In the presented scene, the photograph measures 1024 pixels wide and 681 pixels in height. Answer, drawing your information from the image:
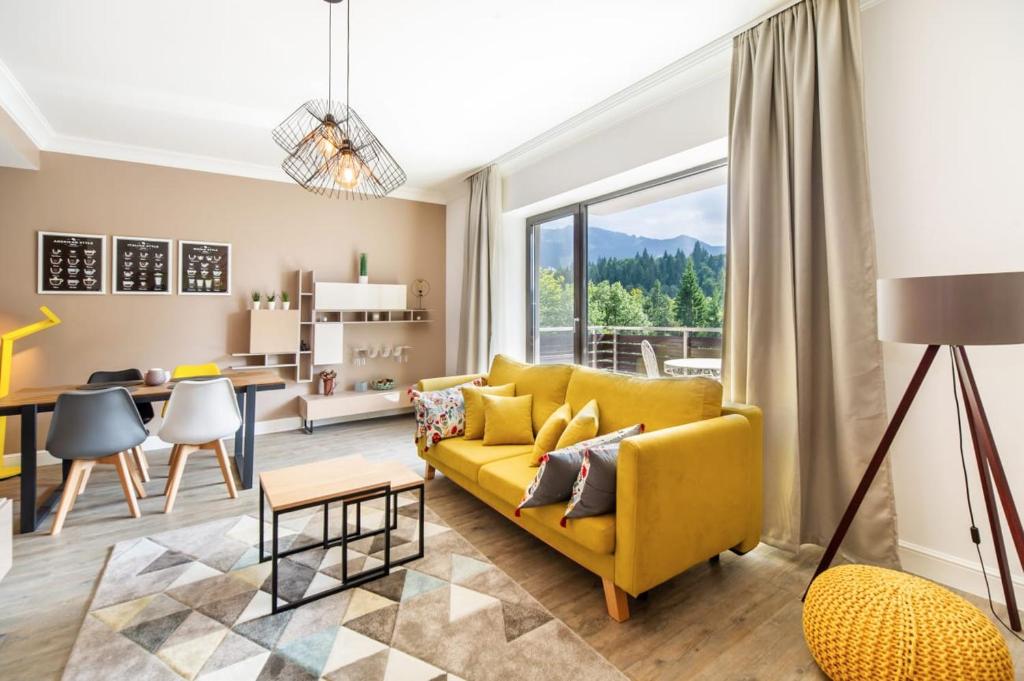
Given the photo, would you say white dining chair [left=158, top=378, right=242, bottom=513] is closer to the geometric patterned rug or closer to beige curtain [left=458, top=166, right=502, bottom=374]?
the geometric patterned rug

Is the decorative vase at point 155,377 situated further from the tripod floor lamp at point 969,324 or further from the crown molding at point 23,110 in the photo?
the tripod floor lamp at point 969,324

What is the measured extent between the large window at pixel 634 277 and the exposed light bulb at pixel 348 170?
224cm

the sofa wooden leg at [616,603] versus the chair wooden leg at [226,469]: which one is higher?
the chair wooden leg at [226,469]

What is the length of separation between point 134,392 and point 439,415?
1.96 meters

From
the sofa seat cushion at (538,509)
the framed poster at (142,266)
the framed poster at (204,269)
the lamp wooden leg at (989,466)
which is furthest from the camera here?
the framed poster at (204,269)

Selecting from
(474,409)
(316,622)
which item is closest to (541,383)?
(474,409)

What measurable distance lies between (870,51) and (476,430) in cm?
290

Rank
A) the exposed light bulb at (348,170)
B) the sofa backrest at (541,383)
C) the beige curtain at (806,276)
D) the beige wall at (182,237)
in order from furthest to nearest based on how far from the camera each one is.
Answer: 1. the beige wall at (182,237)
2. the sofa backrest at (541,383)
3. the exposed light bulb at (348,170)
4. the beige curtain at (806,276)

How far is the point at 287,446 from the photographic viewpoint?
14.3 feet

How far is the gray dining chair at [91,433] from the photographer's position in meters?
2.64

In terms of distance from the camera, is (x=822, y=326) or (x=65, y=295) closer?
(x=822, y=326)

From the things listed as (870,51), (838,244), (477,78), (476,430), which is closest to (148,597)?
(476,430)

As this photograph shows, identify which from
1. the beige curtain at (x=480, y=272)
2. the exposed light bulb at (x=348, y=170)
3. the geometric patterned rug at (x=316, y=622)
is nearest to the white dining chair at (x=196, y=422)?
the geometric patterned rug at (x=316, y=622)

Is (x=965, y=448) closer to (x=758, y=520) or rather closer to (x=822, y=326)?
(x=822, y=326)
